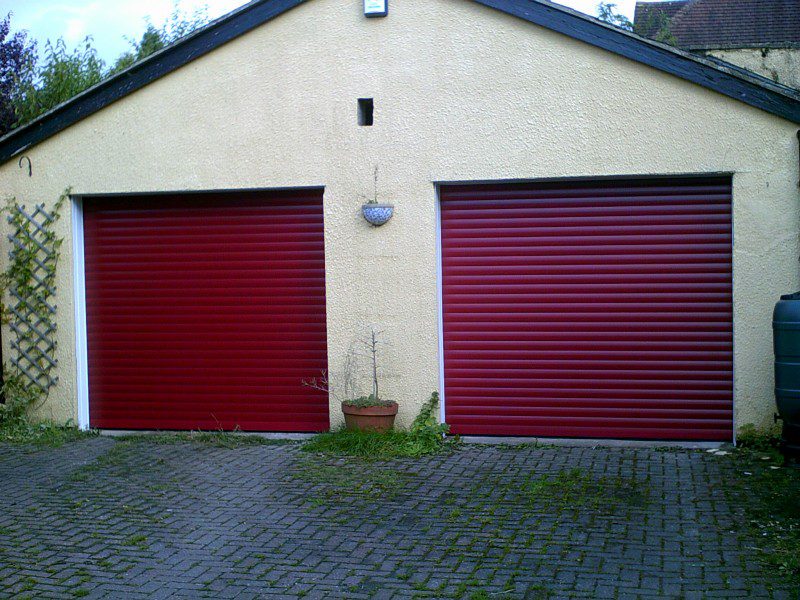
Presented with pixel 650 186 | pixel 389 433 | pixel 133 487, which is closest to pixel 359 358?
pixel 389 433

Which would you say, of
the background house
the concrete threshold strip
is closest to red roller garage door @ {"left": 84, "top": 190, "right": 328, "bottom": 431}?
the concrete threshold strip

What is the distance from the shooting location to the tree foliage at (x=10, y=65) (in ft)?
65.1

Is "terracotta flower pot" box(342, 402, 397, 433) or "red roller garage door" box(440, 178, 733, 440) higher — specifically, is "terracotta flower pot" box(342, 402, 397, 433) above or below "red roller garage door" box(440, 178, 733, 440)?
below

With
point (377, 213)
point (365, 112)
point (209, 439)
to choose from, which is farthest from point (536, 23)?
point (209, 439)

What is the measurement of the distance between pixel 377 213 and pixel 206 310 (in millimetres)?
2253

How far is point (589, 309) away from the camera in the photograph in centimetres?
910

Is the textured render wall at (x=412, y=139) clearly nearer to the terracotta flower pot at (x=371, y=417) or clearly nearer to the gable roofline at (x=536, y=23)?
the gable roofline at (x=536, y=23)

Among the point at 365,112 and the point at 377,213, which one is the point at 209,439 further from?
the point at 365,112

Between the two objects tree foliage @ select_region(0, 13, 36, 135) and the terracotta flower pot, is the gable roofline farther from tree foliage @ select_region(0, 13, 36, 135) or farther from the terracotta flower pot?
tree foliage @ select_region(0, 13, 36, 135)

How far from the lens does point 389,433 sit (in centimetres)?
909

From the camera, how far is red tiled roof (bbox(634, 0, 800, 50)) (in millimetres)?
→ 23781

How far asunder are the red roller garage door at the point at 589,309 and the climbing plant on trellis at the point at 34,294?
436cm

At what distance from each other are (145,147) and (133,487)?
12.7 ft

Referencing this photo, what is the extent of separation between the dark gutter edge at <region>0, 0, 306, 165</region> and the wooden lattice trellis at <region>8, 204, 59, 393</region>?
2.59ft
